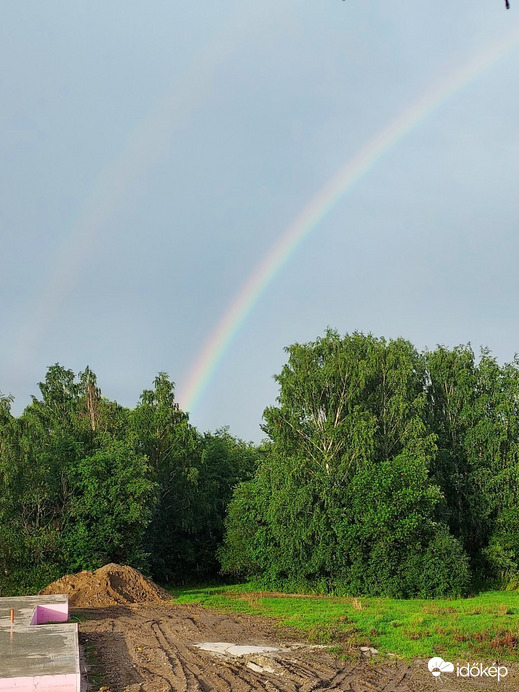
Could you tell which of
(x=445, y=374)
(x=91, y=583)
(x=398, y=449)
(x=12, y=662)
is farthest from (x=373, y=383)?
(x=12, y=662)

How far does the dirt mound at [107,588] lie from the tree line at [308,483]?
9.79 ft

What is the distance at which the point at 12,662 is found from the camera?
13.2 metres

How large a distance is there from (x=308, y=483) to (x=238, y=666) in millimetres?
20155

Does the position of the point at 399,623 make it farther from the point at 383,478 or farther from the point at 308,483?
the point at 308,483

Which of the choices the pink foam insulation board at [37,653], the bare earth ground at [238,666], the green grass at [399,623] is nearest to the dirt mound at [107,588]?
the green grass at [399,623]

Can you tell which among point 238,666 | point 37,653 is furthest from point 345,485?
point 37,653

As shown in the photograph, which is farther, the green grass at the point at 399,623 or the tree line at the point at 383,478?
the tree line at the point at 383,478

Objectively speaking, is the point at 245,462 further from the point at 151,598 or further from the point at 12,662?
the point at 12,662

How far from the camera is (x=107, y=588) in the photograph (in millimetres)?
27859

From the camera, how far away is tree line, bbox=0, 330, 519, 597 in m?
32.5

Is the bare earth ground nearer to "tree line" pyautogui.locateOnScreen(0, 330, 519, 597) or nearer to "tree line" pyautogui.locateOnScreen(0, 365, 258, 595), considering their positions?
"tree line" pyautogui.locateOnScreen(0, 365, 258, 595)

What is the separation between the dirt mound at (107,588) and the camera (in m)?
27.1

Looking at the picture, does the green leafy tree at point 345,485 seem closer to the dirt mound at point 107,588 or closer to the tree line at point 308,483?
the tree line at point 308,483

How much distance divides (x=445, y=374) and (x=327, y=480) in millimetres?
13264
